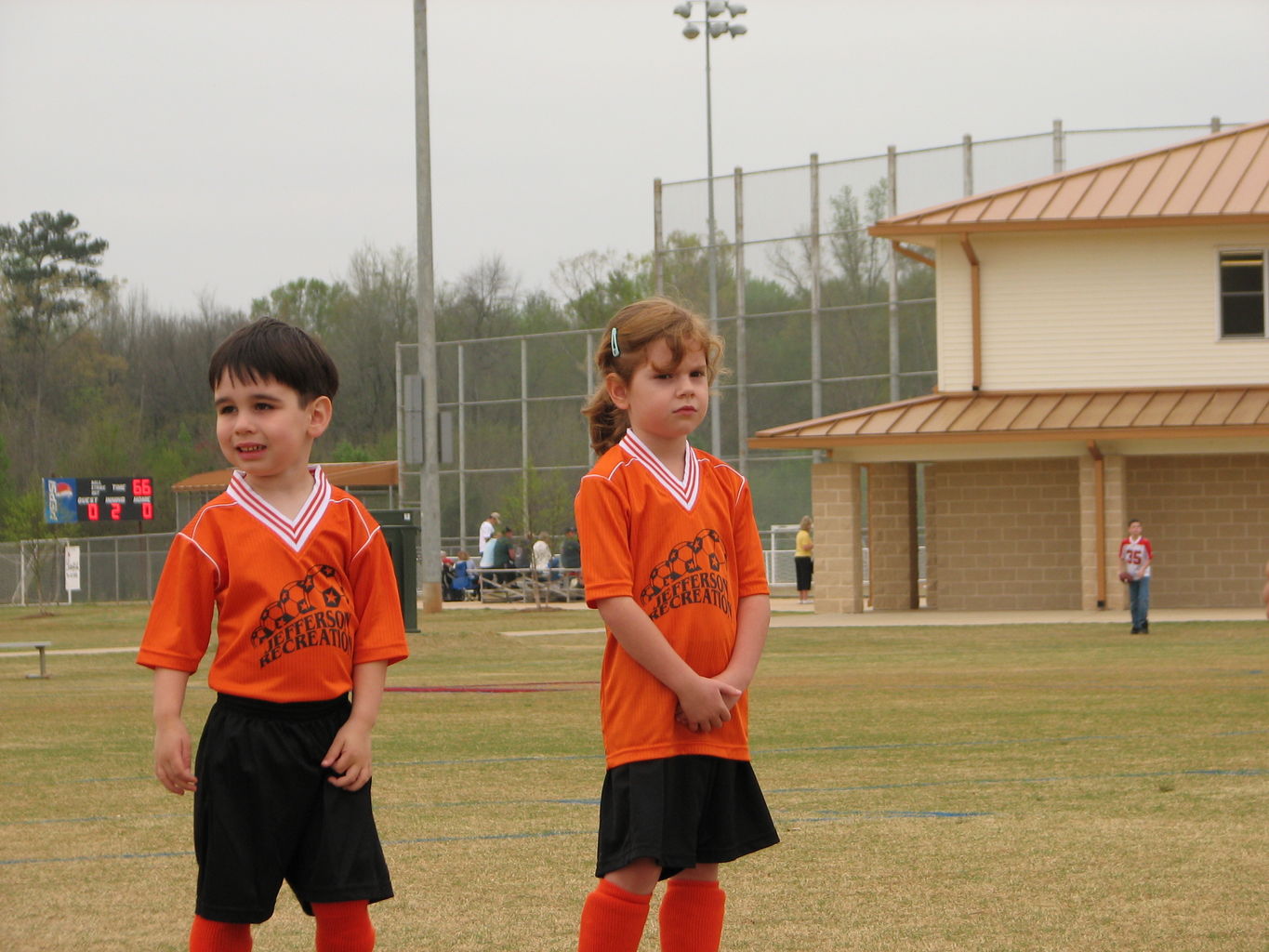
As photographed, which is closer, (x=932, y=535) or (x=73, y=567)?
(x=932, y=535)

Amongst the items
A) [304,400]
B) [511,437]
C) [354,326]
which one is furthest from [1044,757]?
[354,326]

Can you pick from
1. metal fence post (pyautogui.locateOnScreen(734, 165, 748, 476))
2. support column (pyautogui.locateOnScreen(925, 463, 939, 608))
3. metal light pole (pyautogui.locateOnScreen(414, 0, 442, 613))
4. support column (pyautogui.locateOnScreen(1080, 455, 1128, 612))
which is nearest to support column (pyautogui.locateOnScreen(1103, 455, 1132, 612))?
support column (pyautogui.locateOnScreen(1080, 455, 1128, 612))

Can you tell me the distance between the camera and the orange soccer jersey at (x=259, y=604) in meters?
4.24

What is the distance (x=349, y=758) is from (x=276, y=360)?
3.31 ft

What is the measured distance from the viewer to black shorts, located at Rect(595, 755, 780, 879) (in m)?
4.36

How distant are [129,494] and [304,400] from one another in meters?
47.8

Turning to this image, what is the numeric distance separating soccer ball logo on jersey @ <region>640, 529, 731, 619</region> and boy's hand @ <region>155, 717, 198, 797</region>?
121 centimetres

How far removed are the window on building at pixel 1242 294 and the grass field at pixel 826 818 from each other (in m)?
14.9

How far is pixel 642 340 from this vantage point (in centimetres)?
465

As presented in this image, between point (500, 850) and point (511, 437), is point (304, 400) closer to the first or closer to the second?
point (500, 850)

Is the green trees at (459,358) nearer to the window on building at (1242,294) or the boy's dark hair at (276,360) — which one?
the window on building at (1242,294)

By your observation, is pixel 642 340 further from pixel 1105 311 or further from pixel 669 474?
pixel 1105 311

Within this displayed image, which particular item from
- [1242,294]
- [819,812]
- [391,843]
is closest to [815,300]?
[1242,294]

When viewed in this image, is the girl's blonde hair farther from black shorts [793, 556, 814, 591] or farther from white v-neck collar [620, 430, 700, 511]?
black shorts [793, 556, 814, 591]
